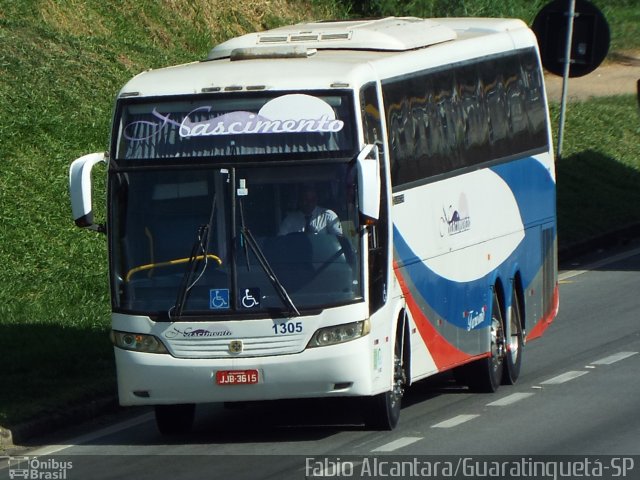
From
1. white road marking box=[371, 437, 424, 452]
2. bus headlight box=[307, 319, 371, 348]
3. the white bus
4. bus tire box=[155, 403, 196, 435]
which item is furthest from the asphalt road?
bus headlight box=[307, 319, 371, 348]

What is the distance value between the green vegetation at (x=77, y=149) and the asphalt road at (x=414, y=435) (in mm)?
1324

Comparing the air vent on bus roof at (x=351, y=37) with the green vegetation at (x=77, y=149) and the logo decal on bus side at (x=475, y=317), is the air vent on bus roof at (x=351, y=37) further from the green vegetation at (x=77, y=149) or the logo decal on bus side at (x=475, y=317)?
the green vegetation at (x=77, y=149)

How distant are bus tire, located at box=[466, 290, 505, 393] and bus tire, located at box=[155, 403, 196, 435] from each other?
2969mm

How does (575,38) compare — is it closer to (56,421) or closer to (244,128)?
(56,421)

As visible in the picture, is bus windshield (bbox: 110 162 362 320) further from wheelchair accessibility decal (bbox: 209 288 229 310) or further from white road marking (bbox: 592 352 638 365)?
white road marking (bbox: 592 352 638 365)

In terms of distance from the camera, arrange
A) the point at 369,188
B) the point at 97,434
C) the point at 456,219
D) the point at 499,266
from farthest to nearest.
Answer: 1. the point at 499,266
2. the point at 456,219
3. the point at 97,434
4. the point at 369,188

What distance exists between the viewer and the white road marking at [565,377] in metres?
14.8

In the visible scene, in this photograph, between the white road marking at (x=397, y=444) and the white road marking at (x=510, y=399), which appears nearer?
the white road marking at (x=397, y=444)

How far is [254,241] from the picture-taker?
38.8 ft

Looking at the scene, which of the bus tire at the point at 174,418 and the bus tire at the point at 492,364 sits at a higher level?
the bus tire at the point at 174,418

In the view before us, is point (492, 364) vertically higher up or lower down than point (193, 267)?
lower down

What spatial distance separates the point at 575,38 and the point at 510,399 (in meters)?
12.9

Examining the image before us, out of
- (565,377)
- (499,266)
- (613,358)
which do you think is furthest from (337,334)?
(613,358)

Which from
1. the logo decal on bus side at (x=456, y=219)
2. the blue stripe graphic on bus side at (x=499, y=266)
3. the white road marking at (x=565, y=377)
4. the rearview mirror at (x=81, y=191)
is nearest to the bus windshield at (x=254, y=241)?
the rearview mirror at (x=81, y=191)
